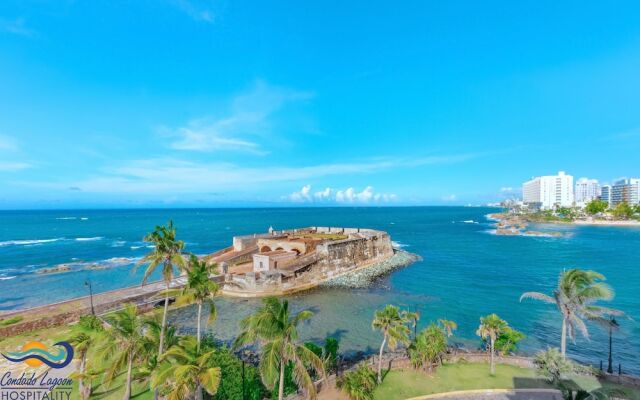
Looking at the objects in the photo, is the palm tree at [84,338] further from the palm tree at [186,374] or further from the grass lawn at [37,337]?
the grass lawn at [37,337]

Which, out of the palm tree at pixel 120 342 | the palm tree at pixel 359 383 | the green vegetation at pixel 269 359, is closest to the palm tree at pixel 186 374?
the green vegetation at pixel 269 359

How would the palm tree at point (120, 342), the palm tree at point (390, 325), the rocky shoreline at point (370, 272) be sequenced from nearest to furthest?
the palm tree at point (120, 342)
the palm tree at point (390, 325)
the rocky shoreline at point (370, 272)

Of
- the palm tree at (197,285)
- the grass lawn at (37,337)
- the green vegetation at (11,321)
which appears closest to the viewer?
the palm tree at (197,285)

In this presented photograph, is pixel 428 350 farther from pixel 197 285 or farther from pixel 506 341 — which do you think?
pixel 197 285

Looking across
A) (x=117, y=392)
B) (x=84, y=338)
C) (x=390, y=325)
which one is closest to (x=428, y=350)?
(x=390, y=325)

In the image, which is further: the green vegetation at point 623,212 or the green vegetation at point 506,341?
the green vegetation at point 623,212

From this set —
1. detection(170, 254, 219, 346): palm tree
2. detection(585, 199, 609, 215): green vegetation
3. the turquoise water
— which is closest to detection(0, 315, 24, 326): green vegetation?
the turquoise water
